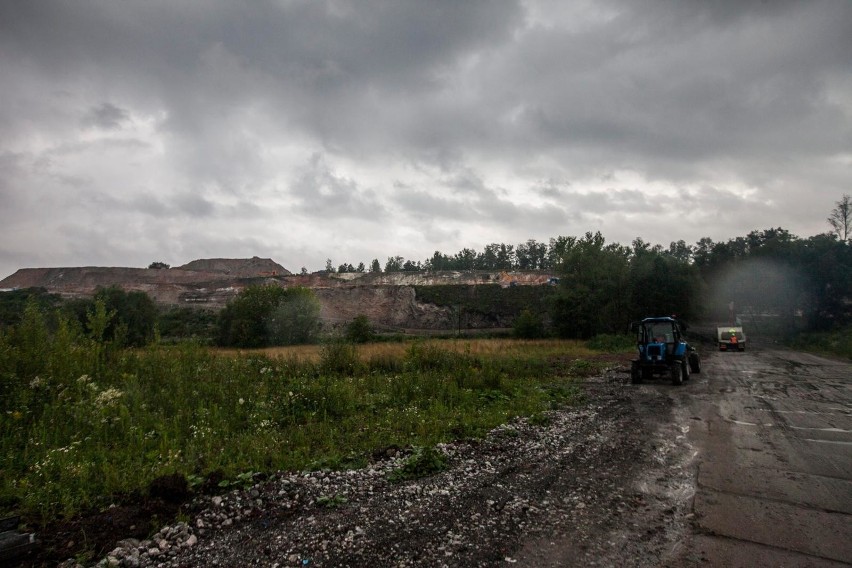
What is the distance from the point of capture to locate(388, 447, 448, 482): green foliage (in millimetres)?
5918

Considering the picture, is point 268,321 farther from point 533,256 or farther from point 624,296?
point 533,256

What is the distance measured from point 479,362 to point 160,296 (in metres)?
74.4

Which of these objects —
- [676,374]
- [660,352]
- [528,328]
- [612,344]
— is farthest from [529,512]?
[528,328]

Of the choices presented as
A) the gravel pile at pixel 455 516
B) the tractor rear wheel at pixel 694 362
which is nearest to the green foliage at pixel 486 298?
the tractor rear wheel at pixel 694 362

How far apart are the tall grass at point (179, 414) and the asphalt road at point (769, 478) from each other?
11.6ft

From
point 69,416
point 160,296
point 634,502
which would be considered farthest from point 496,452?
point 160,296

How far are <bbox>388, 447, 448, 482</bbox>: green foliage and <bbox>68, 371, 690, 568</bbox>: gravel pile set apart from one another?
0.11 meters

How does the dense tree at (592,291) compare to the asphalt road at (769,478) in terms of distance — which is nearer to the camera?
the asphalt road at (769,478)

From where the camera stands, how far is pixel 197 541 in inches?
167

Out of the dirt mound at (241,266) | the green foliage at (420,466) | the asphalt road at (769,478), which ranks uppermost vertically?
the dirt mound at (241,266)

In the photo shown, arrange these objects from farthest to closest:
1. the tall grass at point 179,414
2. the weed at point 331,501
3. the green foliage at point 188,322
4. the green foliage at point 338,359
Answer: the green foliage at point 188,322 < the green foliage at point 338,359 < the tall grass at point 179,414 < the weed at point 331,501

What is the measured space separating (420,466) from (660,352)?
12.9 m

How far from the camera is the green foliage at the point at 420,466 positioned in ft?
19.4

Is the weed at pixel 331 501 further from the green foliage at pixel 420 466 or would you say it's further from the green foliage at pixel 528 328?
the green foliage at pixel 528 328
